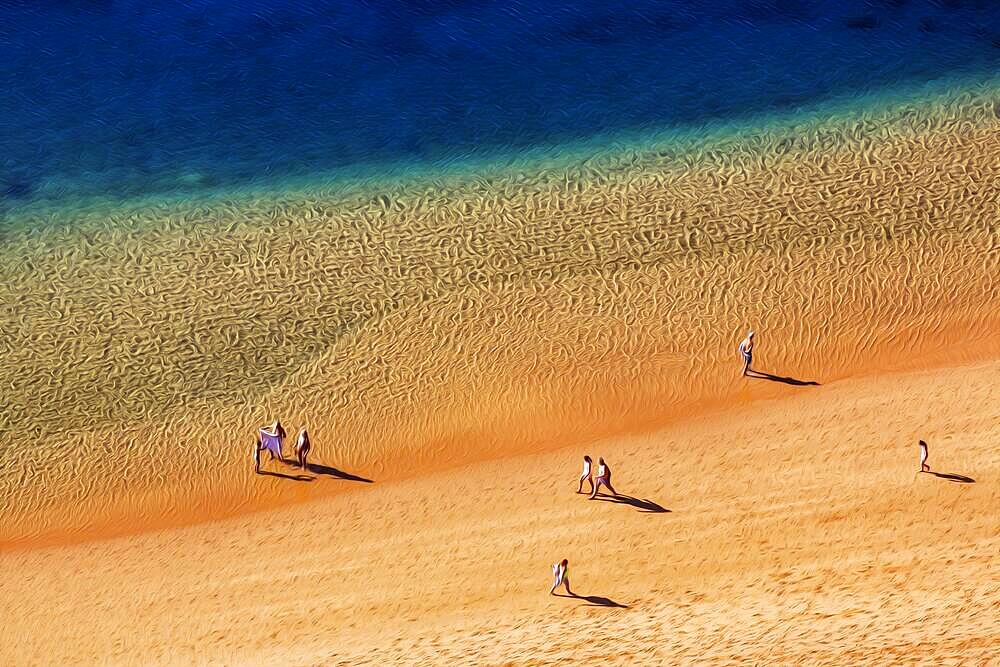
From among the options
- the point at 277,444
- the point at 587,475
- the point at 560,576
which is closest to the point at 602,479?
the point at 587,475

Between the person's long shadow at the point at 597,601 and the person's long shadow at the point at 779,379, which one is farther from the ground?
the person's long shadow at the point at 779,379

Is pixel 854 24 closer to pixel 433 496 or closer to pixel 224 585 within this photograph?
pixel 433 496

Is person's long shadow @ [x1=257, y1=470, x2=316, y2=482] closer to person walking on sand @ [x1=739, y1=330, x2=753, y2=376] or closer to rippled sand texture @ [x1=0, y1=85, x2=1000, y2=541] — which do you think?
rippled sand texture @ [x1=0, y1=85, x2=1000, y2=541]

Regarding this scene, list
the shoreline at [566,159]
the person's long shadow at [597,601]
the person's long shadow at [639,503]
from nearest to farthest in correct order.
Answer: the person's long shadow at [597,601], the person's long shadow at [639,503], the shoreline at [566,159]

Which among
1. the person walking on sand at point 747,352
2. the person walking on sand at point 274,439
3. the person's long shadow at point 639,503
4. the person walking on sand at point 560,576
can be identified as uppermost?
the person walking on sand at point 747,352

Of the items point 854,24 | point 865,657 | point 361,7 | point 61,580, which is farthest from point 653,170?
point 61,580

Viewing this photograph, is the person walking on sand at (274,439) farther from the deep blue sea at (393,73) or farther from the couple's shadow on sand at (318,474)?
the deep blue sea at (393,73)

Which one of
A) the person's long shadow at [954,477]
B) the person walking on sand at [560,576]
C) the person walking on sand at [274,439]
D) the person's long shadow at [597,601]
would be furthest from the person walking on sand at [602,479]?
the person walking on sand at [274,439]
